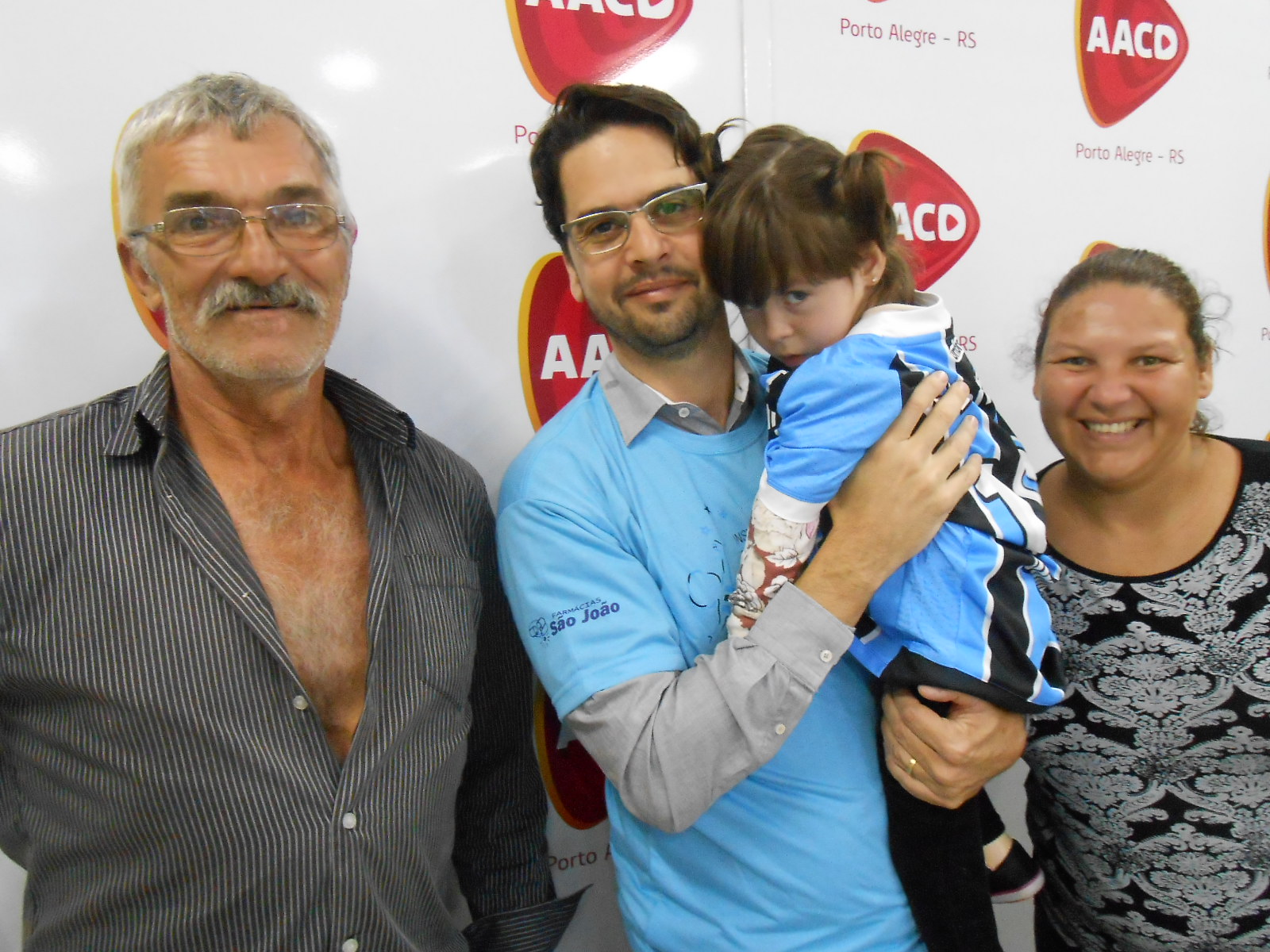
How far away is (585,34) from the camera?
1.63 metres

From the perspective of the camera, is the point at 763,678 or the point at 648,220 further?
the point at 648,220

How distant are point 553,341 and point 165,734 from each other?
3.34 ft

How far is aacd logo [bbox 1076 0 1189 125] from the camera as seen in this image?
2.10 metres

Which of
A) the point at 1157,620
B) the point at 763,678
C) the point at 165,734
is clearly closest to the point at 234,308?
the point at 165,734

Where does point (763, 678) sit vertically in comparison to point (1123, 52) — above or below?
below

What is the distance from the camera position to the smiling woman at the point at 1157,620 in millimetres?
1277

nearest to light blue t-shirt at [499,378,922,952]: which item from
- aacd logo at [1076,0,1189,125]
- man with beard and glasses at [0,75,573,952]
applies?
man with beard and glasses at [0,75,573,952]

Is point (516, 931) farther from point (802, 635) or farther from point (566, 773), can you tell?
point (802, 635)

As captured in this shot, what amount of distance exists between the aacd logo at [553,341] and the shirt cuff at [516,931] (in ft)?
3.19

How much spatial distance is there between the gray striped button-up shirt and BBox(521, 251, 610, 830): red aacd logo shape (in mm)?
551

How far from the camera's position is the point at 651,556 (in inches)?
47.4

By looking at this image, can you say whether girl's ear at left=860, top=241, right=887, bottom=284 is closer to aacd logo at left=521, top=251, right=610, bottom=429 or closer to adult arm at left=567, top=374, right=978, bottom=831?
adult arm at left=567, top=374, right=978, bottom=831

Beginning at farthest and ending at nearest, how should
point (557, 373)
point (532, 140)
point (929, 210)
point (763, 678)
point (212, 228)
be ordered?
point (929, 210) → point (557, 373) → point (532, 140) → point (212, 228) → point (763, 678)

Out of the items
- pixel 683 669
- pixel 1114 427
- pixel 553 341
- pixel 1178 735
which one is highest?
pixel 553 341
